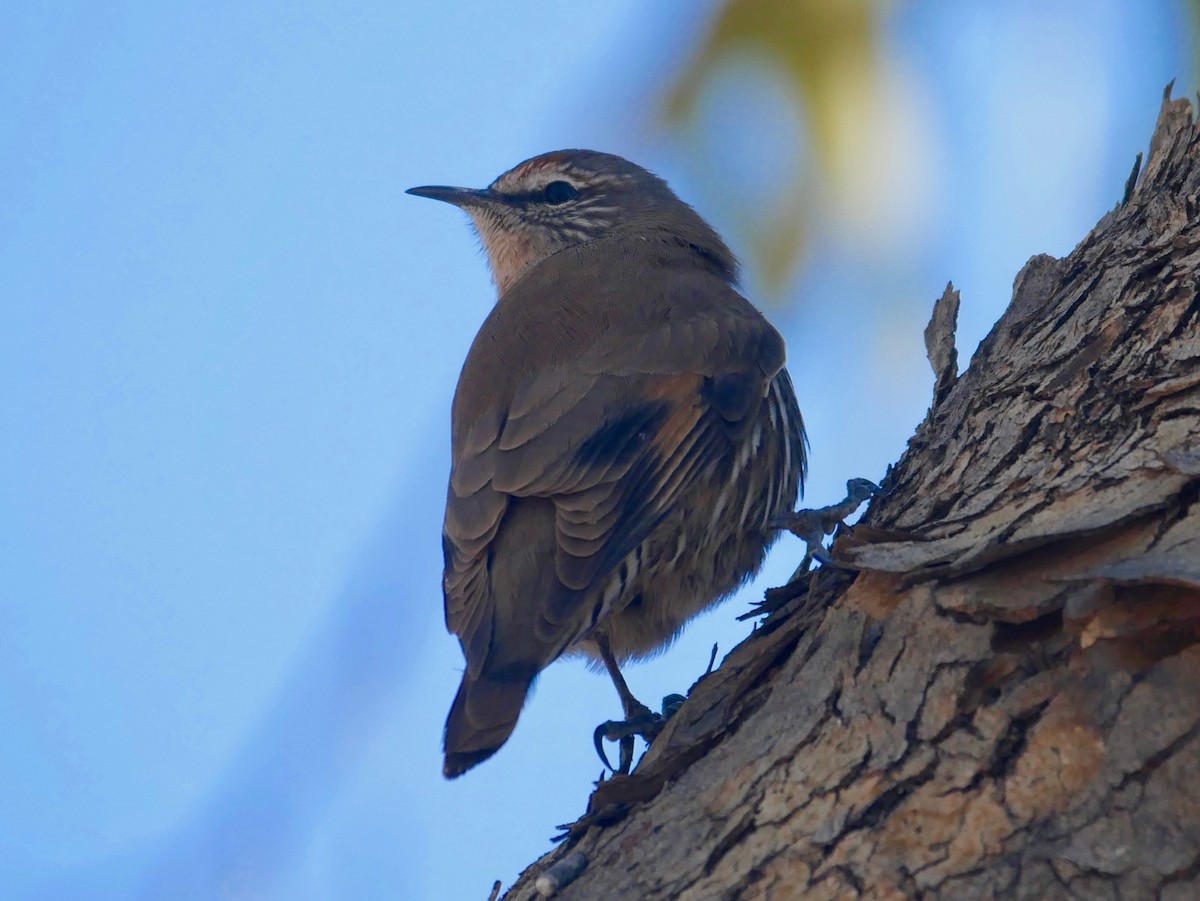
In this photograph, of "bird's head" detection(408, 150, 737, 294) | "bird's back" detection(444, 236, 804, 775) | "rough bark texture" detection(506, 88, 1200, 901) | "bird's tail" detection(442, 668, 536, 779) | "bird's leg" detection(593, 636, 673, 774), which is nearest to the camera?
"rough bark texture" detection(506, 88, 1200, 901)

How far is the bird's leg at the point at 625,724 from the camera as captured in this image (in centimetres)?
429

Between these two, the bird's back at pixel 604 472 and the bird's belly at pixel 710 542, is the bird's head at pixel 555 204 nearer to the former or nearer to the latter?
the bird's back at pixel 604 472

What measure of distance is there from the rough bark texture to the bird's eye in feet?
12.5

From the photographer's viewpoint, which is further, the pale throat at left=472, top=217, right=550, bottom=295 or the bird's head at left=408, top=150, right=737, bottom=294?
the pale throat at left=472, top=217, right=550, bottom=295

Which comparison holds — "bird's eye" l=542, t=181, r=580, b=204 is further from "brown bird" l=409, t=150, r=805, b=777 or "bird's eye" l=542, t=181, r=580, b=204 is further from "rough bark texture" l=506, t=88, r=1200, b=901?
"rough bark texture" l=506, t=88, r=1200, b=901

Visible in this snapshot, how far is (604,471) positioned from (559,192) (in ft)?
10.2

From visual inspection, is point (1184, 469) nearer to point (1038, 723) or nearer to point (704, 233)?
point (1038, 723)

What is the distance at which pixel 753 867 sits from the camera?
2525 mm

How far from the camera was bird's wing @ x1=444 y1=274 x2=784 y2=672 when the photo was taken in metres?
4.04

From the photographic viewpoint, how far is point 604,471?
13.8 feet

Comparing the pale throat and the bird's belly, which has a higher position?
the pale throat

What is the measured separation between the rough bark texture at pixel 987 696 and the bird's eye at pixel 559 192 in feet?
12.5

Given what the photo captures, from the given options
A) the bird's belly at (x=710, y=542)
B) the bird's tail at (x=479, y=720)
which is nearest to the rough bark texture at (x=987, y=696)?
the bird's tail at (x=479, y=720)

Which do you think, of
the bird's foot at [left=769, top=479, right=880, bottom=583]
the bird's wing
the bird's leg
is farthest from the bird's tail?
the bird's foot at [left=769, top=479, right=880, bottom=583]
